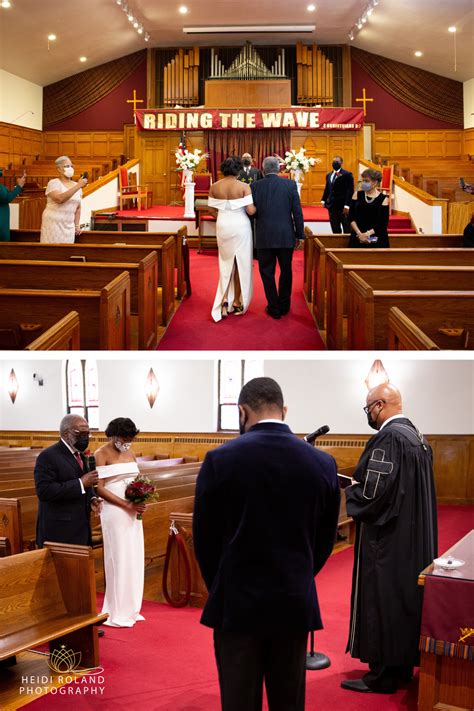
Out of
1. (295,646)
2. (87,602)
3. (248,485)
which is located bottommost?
(87,602)

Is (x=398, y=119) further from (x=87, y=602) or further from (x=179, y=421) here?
(x=87, y=602)

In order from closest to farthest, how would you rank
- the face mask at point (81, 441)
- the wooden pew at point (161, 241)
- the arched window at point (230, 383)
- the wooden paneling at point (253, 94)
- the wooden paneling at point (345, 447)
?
1. the face mask at point (81, 441)
2. the wooden pew at point (161, 241)
3. the wooden paneling at point (345, 447)
4. the arched window at point (230, 383)
5. the wooden paneling at point (253, 94)

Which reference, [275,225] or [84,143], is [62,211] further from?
[84,143]

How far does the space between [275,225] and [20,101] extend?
13.1 metres

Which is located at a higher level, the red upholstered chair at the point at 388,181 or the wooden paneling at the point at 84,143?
the wooden paneling at the point at 84,143

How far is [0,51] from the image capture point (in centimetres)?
1538

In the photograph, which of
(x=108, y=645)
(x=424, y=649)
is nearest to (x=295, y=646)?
(x=424, y=649)

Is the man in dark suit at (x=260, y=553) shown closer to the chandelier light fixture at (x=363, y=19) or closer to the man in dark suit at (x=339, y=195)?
the man in dark suit at (x=339, y=195)

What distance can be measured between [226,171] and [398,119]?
1338cm

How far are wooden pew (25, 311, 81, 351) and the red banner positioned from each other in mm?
10873

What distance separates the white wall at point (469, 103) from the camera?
57.9ft

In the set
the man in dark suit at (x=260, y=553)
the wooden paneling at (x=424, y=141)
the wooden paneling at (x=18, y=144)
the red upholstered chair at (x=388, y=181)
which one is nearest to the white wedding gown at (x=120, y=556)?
the man in dark suit at (x=260, y=553)

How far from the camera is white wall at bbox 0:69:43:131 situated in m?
16.6

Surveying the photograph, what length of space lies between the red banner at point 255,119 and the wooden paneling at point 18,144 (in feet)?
10.7
